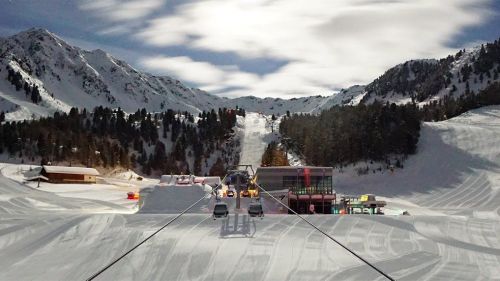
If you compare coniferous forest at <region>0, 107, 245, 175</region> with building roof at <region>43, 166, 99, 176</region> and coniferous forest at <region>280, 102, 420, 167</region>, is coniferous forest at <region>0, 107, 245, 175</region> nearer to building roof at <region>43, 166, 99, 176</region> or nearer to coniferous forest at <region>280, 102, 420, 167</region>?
building roof at <region>43, 166, 99, 176</region>

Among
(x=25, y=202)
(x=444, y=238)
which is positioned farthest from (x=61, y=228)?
(x=25, y=202)

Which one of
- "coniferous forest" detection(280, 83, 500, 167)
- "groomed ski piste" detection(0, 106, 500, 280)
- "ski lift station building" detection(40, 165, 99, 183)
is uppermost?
"coniferous forest" detection(280, 83, 500, 167)

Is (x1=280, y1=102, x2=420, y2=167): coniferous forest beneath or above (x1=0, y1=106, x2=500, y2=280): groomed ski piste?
above

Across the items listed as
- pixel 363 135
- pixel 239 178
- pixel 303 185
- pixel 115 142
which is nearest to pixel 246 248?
pixel 239 178

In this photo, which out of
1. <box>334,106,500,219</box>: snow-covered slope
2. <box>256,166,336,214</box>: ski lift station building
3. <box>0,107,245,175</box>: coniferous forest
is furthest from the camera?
<box>0,107,245,175</box>: coniferous forest

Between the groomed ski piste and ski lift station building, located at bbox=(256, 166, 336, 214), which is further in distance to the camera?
ski lift station building, located at bbox=(256, 166, 336, 214)

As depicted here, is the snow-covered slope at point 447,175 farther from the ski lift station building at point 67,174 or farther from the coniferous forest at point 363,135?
the ski lift station building at point 67,174

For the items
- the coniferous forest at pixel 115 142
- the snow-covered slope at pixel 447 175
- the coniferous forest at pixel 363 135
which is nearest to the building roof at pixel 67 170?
the coniferous forest at pixel 115 142

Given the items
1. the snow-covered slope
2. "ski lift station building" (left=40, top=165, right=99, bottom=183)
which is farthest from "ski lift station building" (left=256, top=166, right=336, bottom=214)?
"ski lift station building" (left=40, top=165, right=99, bottom=183)
